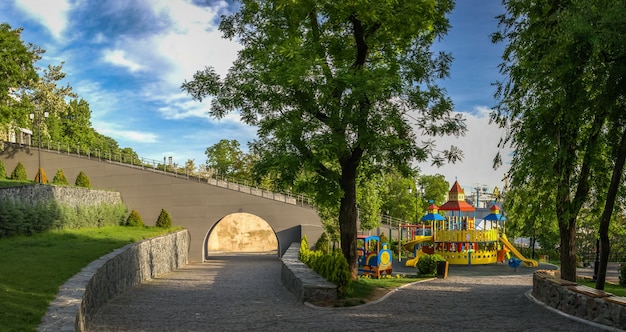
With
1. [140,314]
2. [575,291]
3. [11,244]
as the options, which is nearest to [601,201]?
[575,291]

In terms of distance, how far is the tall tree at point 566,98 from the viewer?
A: 11.9 meters

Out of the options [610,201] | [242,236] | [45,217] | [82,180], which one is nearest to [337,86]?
[610,201]

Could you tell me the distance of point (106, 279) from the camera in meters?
16.8

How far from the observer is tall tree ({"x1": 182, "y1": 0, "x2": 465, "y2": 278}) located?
53.3 ft

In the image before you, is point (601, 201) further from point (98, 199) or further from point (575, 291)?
point (98, 199)

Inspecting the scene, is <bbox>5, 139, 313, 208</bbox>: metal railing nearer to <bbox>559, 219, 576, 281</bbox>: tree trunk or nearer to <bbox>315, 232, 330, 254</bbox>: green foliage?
<bbox>315, 232, 330, 254</bbox>: green foliage

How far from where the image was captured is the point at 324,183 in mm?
17562

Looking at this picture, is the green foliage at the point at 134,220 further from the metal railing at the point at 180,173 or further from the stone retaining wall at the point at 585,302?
the stone retaining wall at the point at 585,302

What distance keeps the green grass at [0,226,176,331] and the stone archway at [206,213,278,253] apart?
1223 inches

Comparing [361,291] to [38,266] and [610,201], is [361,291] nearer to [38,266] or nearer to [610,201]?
[610,201]

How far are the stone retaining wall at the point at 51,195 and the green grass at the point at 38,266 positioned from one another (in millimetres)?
2015

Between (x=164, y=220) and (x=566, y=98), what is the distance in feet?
110

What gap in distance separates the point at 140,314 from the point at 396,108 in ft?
32.9

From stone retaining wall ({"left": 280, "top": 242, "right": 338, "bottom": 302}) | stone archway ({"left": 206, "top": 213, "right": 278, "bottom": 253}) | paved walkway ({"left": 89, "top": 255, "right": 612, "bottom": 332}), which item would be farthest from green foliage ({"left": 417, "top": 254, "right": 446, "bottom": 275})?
stone archway ({"left": 206, "top": 213, "right": 278, "bottom": 253})
